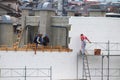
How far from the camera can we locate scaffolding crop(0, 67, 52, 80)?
696 inches

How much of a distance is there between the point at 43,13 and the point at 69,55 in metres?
6.06

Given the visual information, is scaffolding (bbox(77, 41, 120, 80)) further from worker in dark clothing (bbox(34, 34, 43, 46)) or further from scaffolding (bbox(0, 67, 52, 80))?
worker in dark clothing (bbox(34, 34, 43, 46))

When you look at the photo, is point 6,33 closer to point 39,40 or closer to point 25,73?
point 39,40

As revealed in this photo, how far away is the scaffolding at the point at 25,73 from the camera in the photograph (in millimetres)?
17688

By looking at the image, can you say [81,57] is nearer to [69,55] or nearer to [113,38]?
[69,55]

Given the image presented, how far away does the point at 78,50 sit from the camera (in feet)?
59.9

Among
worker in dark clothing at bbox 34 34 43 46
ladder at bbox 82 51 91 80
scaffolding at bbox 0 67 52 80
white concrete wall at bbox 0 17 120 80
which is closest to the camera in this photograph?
scaffolding at bbox 0 67 52 80

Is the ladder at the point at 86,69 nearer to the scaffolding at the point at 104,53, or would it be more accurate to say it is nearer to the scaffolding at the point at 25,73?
the scaffolding at the point at 104,53

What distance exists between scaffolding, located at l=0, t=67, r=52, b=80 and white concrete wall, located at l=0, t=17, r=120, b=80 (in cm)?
18

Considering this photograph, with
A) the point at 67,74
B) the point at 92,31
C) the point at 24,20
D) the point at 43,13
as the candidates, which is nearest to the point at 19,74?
the point at 67,74

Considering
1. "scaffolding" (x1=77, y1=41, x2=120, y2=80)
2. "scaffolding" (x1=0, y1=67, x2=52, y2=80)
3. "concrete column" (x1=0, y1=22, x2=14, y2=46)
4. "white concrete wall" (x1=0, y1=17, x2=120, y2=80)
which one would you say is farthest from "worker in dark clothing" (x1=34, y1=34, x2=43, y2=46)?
"concrete column" (x1=0, y1=22, x2=14, y2=46)

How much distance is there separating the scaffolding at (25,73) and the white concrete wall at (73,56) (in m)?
0.18

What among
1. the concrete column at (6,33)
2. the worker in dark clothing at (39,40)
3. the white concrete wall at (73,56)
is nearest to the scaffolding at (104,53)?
the white concrete wall at (73,56)

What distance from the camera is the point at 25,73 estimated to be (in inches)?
695
